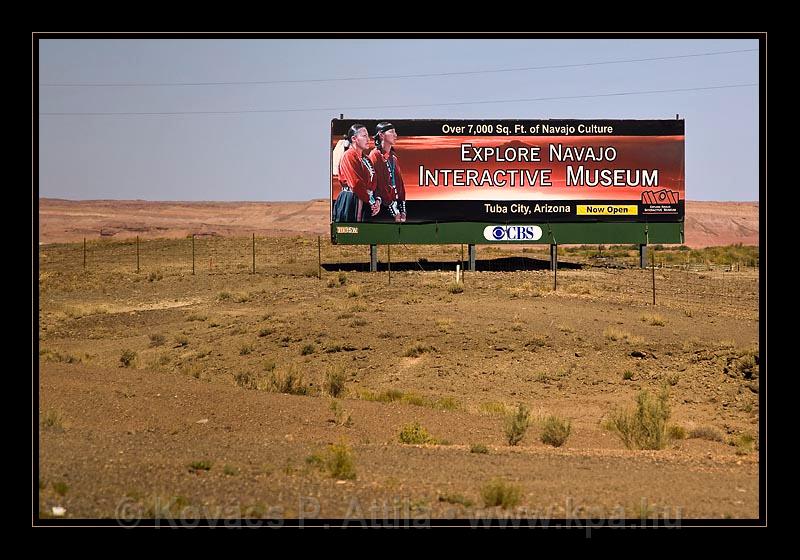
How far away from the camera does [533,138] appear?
1484 inches

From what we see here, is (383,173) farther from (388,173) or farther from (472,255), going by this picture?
(472,255)

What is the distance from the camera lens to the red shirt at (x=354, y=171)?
37.0 m

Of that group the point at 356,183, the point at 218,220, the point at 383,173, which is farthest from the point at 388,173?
the point at 218,220

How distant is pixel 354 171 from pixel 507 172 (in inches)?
228

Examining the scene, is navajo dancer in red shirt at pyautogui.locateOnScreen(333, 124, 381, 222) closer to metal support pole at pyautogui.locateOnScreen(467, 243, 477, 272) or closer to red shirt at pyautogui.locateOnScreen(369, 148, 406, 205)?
red shirt at pyautogui.locateOnScreen(369, 148, 406, 205)

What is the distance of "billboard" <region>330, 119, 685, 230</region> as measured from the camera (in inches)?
1468

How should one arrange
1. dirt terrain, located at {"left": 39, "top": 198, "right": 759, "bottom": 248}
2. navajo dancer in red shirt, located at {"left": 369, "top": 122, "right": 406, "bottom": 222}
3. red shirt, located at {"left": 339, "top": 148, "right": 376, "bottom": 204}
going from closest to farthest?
red shirt, located at {"left": 339, "top": 148, "right": 376, "bottom": 204} < navajo dancer in red shirt, located at {"left": 369, "top": 122, "right": 406, "bottom": 222} < dirt terrain, located at {"left": 39, "top": 198, "right": 759, "bottom": 248}

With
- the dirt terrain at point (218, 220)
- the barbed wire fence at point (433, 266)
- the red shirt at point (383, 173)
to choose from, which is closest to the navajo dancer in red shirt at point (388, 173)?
the red shirt at point (383, 173)

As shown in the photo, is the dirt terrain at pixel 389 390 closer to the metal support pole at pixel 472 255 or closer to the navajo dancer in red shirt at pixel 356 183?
the metal support pole at pixel 472 255

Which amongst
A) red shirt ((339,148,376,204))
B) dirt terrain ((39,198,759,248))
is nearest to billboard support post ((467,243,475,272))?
red shirt ((339,148,376,204))

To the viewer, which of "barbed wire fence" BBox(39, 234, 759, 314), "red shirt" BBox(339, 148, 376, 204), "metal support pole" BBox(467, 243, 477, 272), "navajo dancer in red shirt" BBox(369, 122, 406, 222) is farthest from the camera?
"metal support pole" BBox(467, 243, 477, 272)

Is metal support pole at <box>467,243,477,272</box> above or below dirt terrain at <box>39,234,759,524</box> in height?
above

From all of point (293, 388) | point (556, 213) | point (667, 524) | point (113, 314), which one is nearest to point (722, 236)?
point (556, 213)

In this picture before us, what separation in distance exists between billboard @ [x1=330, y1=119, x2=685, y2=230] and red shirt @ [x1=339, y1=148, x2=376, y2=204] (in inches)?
1.5
